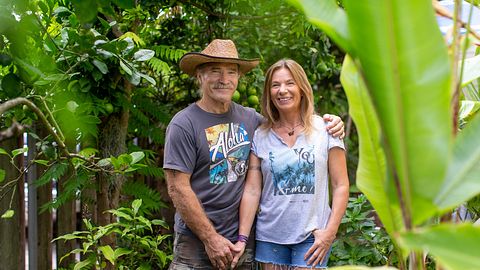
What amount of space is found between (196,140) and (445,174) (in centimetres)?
233

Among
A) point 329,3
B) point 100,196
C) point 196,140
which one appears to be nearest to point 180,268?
point 196,140

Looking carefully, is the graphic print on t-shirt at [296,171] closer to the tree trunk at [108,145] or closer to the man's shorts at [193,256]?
the man's shorts at [193,256]

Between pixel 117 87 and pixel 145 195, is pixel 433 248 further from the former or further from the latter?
pixel 145 195

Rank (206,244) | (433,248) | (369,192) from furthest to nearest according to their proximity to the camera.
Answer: (206,244), (369,192), (433,248)

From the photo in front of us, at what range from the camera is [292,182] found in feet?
11.2

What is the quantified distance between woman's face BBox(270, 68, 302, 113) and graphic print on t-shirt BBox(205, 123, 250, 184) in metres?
0.27

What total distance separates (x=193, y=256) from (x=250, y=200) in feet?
1.39

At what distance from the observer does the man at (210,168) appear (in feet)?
11.3

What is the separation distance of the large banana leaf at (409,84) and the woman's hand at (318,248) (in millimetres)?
2141

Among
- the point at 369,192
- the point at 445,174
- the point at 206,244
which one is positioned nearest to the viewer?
the point at 445,174

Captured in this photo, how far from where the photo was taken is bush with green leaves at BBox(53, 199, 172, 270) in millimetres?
3680

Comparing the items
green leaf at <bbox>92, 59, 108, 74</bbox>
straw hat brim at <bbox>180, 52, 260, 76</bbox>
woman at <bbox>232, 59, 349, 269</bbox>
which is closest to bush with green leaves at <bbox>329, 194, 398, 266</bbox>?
woman at <bbox>232, 59, 349, 269</bbox>

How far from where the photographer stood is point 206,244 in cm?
347

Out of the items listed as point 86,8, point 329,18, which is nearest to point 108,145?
point 86,8
